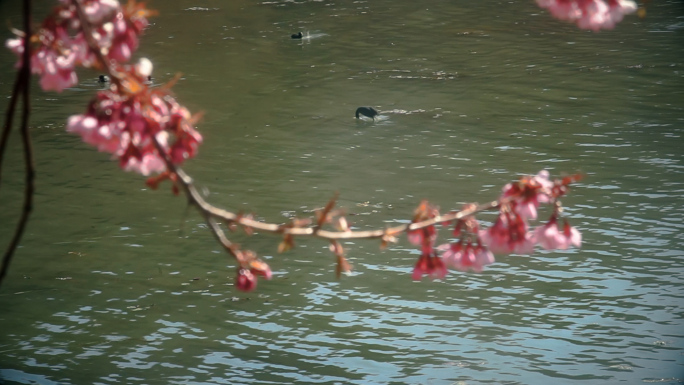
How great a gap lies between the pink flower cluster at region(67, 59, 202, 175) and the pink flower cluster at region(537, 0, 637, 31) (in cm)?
77

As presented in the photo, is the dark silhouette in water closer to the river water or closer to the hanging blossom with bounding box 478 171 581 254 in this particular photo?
the river water

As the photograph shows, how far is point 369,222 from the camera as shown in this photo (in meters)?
4.90

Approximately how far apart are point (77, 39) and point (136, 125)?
0.20 meters

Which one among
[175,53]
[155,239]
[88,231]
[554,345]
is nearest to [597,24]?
[554,345]

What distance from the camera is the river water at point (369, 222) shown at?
12.0ft

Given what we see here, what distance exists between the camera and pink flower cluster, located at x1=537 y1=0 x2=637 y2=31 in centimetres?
183

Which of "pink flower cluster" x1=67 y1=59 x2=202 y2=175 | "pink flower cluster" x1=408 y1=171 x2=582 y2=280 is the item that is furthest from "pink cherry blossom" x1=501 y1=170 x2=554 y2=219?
"pink flower cluster" x1=67 y1=59 x2=202 y2=175

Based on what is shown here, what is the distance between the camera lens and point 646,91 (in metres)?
7.12

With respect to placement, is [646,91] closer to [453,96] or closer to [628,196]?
[453,96]

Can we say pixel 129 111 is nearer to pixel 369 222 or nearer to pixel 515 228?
pixel 515 228

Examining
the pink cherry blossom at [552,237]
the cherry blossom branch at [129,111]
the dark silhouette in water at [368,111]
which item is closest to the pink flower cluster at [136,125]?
the cherry blossom branch at [129,111]

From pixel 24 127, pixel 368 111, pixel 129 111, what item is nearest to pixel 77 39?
pixel 129 111

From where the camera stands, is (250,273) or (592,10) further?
(250,273)

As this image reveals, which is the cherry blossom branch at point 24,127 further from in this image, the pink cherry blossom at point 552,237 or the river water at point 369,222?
the river water at point 369,222
